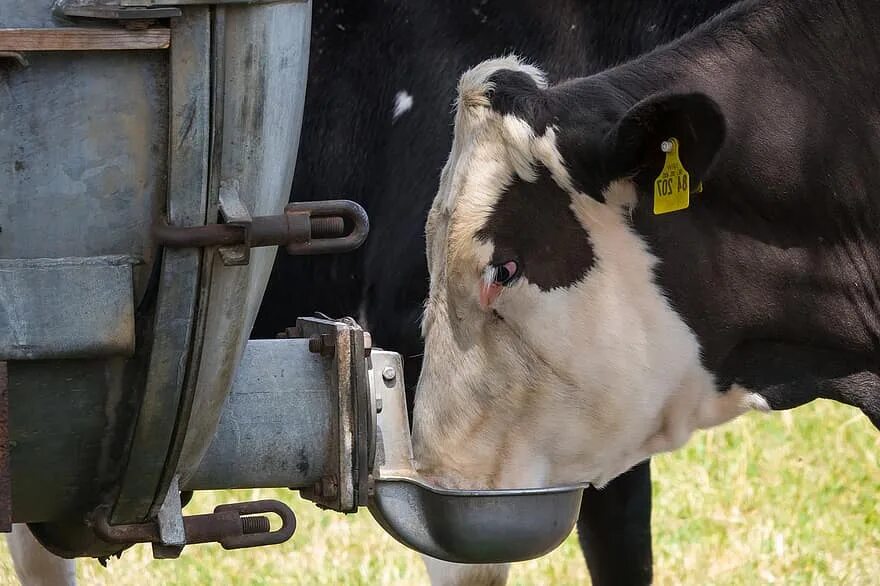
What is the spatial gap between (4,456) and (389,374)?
2.13 ft

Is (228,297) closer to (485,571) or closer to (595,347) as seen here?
(595,347)

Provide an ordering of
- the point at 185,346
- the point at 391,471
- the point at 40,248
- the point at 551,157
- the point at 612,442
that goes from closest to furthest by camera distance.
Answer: the point at 40,248 < the point at 185,346 < the point at 391,471 < the point at 551,157 < the point at 612,442

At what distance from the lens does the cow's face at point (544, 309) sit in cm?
277

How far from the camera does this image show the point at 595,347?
9.29 feet

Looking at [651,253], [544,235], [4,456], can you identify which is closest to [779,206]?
[651,253]

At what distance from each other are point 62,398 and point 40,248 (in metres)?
0.18

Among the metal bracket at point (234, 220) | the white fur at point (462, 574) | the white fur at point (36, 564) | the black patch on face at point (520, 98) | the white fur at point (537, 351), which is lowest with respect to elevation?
the white fur at point (36, 564)

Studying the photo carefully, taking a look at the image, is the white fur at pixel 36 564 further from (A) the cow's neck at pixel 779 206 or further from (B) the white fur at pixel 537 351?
(A) the cow's neck at pixel 779 206

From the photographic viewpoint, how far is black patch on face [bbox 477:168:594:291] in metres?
2.79

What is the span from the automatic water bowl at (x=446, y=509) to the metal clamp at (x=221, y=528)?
0.55ft

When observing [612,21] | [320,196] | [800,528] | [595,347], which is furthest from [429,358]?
[800,528]

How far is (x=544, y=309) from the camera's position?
2.81 meters

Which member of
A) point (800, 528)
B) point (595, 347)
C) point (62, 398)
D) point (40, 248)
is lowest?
point (800, 528)

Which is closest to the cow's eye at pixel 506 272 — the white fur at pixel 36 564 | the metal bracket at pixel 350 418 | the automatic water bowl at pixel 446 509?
the automatic water bowl at pixel 446 509
